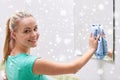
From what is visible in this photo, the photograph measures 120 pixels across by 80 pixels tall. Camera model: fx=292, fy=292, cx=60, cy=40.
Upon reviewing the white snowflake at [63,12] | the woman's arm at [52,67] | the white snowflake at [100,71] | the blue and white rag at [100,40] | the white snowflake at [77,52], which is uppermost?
the white snowflake at [63,12]

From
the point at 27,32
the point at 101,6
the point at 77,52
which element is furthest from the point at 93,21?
the point at 27,32

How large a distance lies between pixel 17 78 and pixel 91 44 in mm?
395

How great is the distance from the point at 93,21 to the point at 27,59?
2.59ft

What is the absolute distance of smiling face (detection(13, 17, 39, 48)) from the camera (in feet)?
4.56

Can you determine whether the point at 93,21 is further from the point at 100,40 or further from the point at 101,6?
the point at 100,40

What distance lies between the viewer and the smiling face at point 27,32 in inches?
54.7

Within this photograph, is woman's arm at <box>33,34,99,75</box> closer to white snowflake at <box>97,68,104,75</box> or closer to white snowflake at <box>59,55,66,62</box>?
white snowflake at <box>97,68,104,75</box>

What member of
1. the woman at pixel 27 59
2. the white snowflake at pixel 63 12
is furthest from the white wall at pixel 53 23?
the woman at pixel 27 59

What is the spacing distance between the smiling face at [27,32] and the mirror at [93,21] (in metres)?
0.50

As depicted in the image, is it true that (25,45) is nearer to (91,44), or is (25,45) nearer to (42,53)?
(91,44)

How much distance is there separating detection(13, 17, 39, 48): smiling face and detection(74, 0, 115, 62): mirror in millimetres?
505

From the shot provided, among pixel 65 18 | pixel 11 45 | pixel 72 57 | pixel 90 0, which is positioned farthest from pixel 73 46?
pixel 11 45

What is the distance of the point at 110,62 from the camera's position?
1799mm

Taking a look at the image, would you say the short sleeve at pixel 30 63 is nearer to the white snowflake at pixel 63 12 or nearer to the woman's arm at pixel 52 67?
the woman's arm at pixel 52 67
